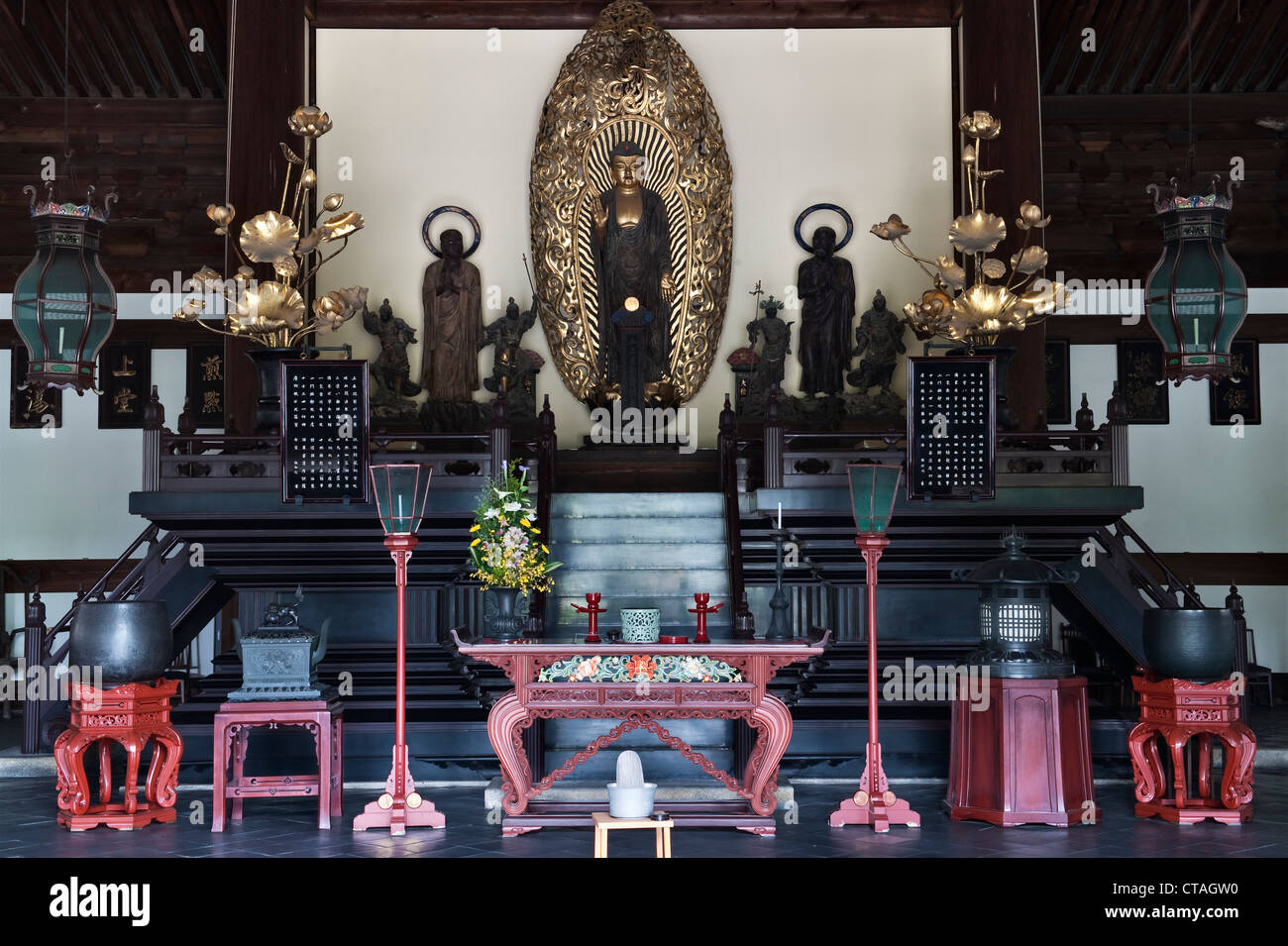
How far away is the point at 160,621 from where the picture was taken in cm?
580

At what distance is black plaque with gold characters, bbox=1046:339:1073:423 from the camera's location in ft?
33.8

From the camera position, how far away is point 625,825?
427cm

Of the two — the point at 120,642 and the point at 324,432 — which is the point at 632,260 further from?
the point at 120,642

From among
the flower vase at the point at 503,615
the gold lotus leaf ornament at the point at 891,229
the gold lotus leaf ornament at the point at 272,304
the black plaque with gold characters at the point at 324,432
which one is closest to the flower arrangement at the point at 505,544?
the flower vase at the point at 503,615

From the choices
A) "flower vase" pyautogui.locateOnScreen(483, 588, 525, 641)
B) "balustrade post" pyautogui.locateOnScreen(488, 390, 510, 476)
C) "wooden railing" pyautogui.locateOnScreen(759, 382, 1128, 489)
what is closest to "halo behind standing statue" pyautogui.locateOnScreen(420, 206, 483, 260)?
"balustrade post" pyautogui.locateOnScreen(488, 390, 510, 476)

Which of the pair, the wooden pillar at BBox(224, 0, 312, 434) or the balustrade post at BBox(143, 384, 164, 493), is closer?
the balustrade post at BBox(143, 384, 164, 493)

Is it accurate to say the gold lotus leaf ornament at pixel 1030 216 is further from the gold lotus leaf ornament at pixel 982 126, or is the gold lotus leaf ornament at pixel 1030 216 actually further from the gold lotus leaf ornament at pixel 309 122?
the gold lotus leaf ornament at pixel 309 122

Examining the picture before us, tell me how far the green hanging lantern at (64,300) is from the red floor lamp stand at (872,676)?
3.15 meters

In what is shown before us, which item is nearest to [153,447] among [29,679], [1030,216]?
[29,679]

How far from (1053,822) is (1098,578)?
81.1 inches

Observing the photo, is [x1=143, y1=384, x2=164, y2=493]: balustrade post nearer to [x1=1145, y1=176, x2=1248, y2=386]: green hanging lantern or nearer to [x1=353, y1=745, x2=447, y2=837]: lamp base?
[x1=353, y1=745, x2=447, y2=837]: lamp base

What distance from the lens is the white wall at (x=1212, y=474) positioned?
33.6ft

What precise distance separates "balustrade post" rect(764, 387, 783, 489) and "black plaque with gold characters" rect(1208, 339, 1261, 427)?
449 centimetres
